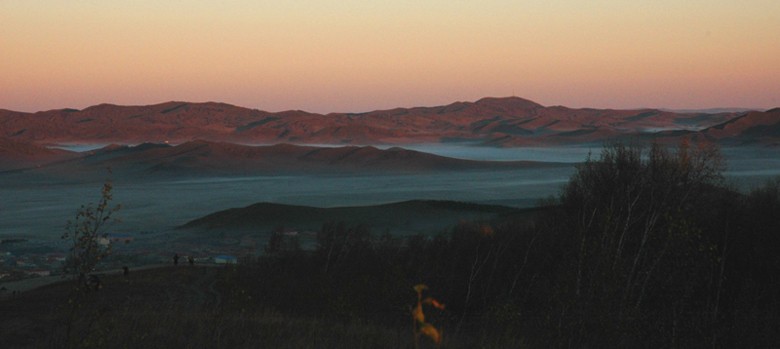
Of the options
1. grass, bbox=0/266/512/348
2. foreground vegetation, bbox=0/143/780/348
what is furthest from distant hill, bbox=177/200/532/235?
grass, bbox=0/266/512/348

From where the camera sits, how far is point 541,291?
2428 cm

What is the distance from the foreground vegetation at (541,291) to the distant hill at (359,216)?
175 ft

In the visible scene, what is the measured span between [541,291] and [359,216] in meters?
90.3

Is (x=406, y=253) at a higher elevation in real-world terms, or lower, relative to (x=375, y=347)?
lower

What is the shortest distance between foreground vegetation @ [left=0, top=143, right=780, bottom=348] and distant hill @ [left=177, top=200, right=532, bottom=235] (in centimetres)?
5348

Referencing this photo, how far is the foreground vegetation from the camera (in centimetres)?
1334

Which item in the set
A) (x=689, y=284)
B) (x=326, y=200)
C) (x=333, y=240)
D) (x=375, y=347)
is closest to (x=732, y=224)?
(x=689, y=284)

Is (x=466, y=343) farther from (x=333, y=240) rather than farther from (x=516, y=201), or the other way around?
(x=516, y=201)

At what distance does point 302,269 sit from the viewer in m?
46.2

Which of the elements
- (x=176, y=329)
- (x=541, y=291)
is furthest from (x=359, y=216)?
(x=176, y=329)

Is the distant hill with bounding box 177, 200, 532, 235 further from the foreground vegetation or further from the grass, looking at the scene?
the grass

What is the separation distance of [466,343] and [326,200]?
136657 millimetres

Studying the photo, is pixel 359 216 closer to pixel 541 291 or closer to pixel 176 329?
pixel 541 291

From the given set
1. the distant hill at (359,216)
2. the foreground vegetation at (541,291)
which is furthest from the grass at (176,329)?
the distant hill at (359,216)
